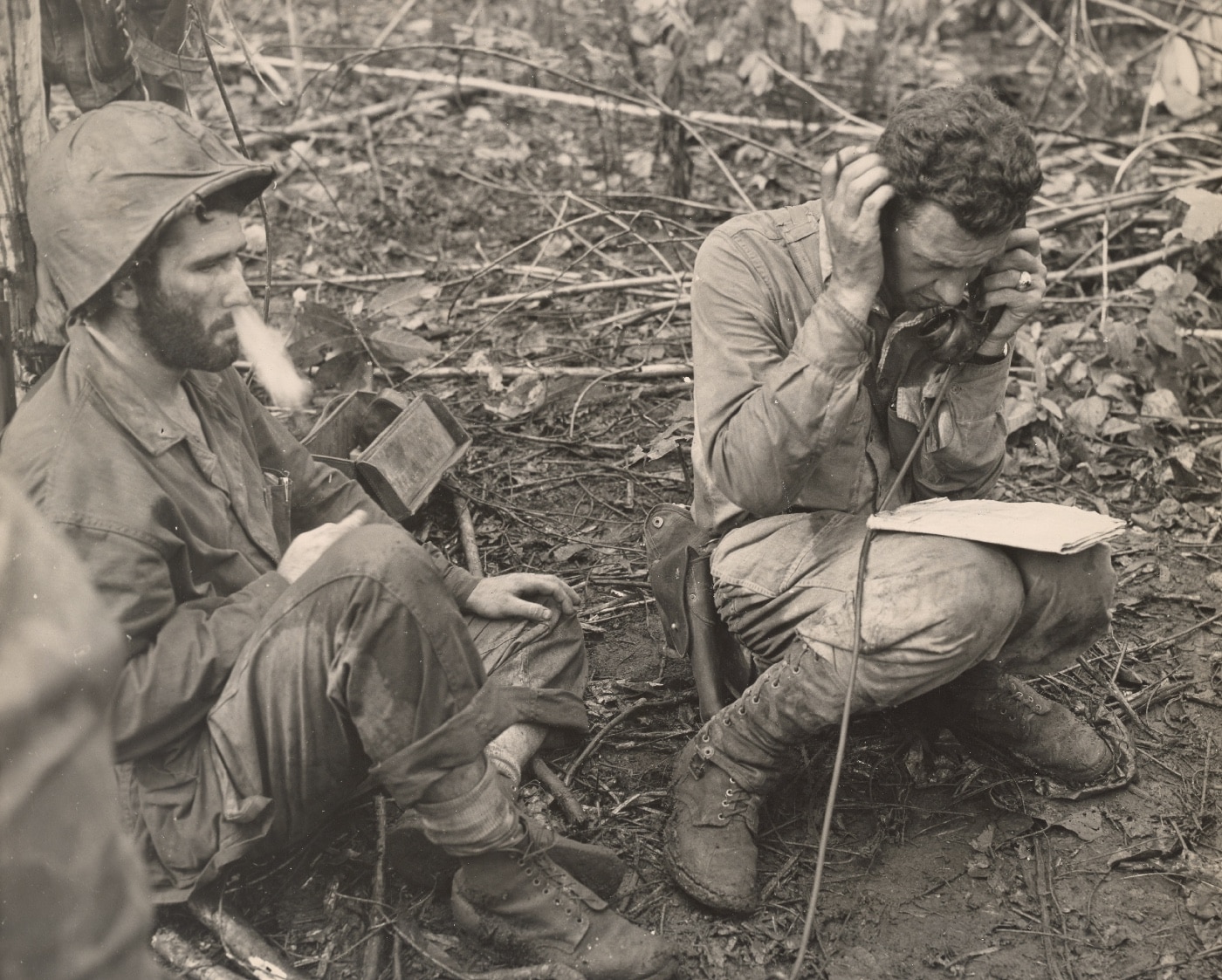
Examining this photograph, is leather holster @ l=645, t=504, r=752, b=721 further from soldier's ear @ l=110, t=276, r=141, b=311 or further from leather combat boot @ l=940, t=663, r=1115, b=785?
soldier's ear @ l=110, t=276, r=141, b=311

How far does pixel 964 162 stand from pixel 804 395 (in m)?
0.69

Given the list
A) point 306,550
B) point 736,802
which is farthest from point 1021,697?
point 306,550

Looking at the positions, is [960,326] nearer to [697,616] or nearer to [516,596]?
[697,616]

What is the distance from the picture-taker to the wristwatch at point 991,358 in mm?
3516

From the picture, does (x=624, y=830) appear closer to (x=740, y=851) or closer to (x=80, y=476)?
(x=740, y=851)

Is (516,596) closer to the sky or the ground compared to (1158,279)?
closer to the sky

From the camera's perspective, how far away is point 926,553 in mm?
3188

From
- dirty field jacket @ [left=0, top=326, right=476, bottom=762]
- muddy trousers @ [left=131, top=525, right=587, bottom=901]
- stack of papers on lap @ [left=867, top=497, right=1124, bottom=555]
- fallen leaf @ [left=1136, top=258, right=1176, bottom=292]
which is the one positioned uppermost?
dirty field jacket @ [left=0, top=326, right=476, bottom=762]

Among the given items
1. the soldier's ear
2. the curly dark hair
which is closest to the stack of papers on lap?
the curly dark hair

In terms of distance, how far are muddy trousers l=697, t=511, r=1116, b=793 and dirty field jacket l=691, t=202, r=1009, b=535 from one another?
0.16 meters

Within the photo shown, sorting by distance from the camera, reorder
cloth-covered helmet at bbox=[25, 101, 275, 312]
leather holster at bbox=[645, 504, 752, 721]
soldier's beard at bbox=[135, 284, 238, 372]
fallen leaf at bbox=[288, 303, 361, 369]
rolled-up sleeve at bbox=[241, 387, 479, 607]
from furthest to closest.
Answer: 1. fallen leaf at bbox=[288, 303, 361, 369]
2. leather holster at bbox=[645, 504, 752, 721]
3. rolled-up sleeve at bbox=[241, 387, 479, 607]
4. soldier's beard at bbox=[135, 284, 238, 372]
5. cloth-covered helmet at bbox=[25, 101, 275, 312]

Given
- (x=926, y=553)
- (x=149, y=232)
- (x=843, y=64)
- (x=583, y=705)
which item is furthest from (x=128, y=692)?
(x=843, y=64)

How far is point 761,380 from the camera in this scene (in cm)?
330

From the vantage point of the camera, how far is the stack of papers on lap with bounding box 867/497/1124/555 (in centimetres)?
305
